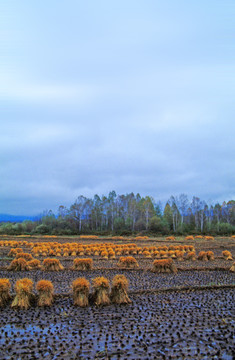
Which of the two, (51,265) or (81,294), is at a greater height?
(81,294)

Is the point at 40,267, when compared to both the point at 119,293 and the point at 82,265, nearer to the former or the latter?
the point at 82,265

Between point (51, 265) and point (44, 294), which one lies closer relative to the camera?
point (44, 294)

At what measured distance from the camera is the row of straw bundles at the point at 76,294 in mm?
9938

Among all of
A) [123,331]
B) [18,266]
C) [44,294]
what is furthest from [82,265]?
[123,331]

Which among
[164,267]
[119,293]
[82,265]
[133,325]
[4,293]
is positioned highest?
[4,293]

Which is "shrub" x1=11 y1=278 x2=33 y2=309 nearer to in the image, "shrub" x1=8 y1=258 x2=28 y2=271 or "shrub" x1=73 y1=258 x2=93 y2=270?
"shrub" x1=73 y1=258 x2=93 y2=270

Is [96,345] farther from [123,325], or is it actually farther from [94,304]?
[94,304]

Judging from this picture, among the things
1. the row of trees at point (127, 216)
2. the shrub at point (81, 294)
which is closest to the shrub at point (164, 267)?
the shrub at point (81, 294)

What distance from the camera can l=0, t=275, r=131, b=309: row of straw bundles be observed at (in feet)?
32.6

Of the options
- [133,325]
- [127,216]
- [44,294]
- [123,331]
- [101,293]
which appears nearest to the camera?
[123,331]

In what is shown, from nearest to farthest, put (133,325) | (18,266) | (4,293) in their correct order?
(133,325) → (4,293) → (18,266)

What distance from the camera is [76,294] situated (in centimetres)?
1025

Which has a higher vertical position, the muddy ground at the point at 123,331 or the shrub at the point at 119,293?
the shrub at the point at 119,293

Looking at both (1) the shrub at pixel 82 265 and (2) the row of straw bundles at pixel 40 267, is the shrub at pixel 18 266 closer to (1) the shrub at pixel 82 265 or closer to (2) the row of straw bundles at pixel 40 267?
(2) the row of straw bundles at pixel 40 267
